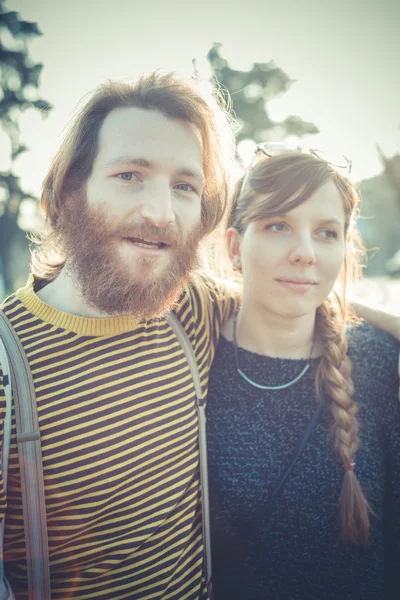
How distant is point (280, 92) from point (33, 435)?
35.6 ft

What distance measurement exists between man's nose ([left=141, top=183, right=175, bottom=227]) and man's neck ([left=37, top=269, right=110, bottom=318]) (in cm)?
45

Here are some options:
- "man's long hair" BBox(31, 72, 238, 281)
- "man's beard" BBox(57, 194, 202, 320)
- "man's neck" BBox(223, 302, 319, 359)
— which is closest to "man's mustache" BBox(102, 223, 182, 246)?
"man's beard" BBox(57, 194, 202, 320)

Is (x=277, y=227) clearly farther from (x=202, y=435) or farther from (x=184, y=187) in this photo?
(x=202, y=435)

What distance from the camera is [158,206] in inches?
64.2

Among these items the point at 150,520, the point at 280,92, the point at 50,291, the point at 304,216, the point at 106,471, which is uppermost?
the point at 280,92

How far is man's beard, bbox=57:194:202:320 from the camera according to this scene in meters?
1.65

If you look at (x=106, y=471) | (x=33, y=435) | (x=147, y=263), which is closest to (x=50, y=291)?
(x=147, y=263)

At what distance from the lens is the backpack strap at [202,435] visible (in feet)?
5.97

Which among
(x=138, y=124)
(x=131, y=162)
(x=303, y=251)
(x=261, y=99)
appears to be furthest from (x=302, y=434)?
(x=261, y=99)

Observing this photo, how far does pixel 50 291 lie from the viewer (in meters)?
1.82

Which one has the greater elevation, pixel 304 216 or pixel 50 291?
pixel 304 216

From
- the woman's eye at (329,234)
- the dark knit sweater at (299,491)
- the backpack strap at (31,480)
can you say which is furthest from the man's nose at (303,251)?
the backpack strap at (31,480)

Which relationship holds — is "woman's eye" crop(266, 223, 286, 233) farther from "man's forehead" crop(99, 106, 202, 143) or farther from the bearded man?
"man's forehead" crop(99, 106, 202, 143)

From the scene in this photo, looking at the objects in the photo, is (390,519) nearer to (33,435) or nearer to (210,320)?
(210,320)
